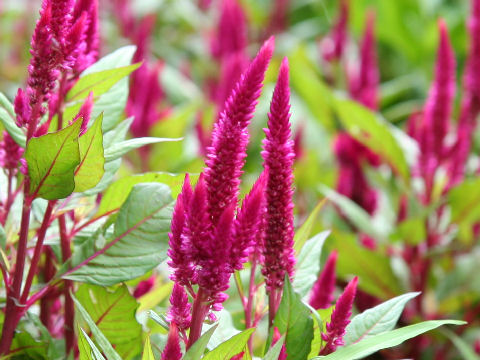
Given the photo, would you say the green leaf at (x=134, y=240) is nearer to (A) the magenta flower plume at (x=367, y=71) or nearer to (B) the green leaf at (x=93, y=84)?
(B) the green leaf at (x=93, y=84)

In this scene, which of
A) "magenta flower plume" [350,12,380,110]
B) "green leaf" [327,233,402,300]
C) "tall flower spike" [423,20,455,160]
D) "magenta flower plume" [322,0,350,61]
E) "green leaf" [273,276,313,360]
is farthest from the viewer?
"magenta flower plume" [322,0,350,61]

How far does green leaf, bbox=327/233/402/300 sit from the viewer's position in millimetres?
1833

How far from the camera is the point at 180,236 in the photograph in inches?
29.3

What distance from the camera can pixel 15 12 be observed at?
12.4 feet

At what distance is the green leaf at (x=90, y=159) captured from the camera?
0.85 meters

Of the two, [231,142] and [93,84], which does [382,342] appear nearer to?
[231,142]

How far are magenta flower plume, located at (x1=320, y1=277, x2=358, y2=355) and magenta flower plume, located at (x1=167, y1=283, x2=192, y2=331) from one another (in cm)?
17

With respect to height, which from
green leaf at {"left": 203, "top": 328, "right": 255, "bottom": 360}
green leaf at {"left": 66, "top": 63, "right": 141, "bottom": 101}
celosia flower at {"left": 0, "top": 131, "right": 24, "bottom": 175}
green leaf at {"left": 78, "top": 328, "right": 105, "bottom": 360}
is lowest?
green leaf at {"left": 78, "top": 328, "right": 105, "bottom": 360}

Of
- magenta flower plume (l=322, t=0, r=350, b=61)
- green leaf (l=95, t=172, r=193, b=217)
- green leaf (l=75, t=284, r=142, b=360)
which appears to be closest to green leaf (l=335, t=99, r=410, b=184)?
magenta flower plume (l=322, t=0, r=350, b=61)

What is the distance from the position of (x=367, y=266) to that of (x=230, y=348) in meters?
1.13

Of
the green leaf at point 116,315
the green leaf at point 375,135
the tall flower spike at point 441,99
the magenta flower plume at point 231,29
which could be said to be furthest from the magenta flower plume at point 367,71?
the green leaf at point 116,315

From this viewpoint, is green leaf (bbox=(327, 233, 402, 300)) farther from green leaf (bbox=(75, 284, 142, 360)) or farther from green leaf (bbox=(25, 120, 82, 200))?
green leaf (bbox=(25, 120, 82, 200))

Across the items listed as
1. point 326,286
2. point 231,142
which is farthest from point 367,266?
point 231,142

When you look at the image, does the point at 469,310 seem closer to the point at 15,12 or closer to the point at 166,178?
the point at 166,178
